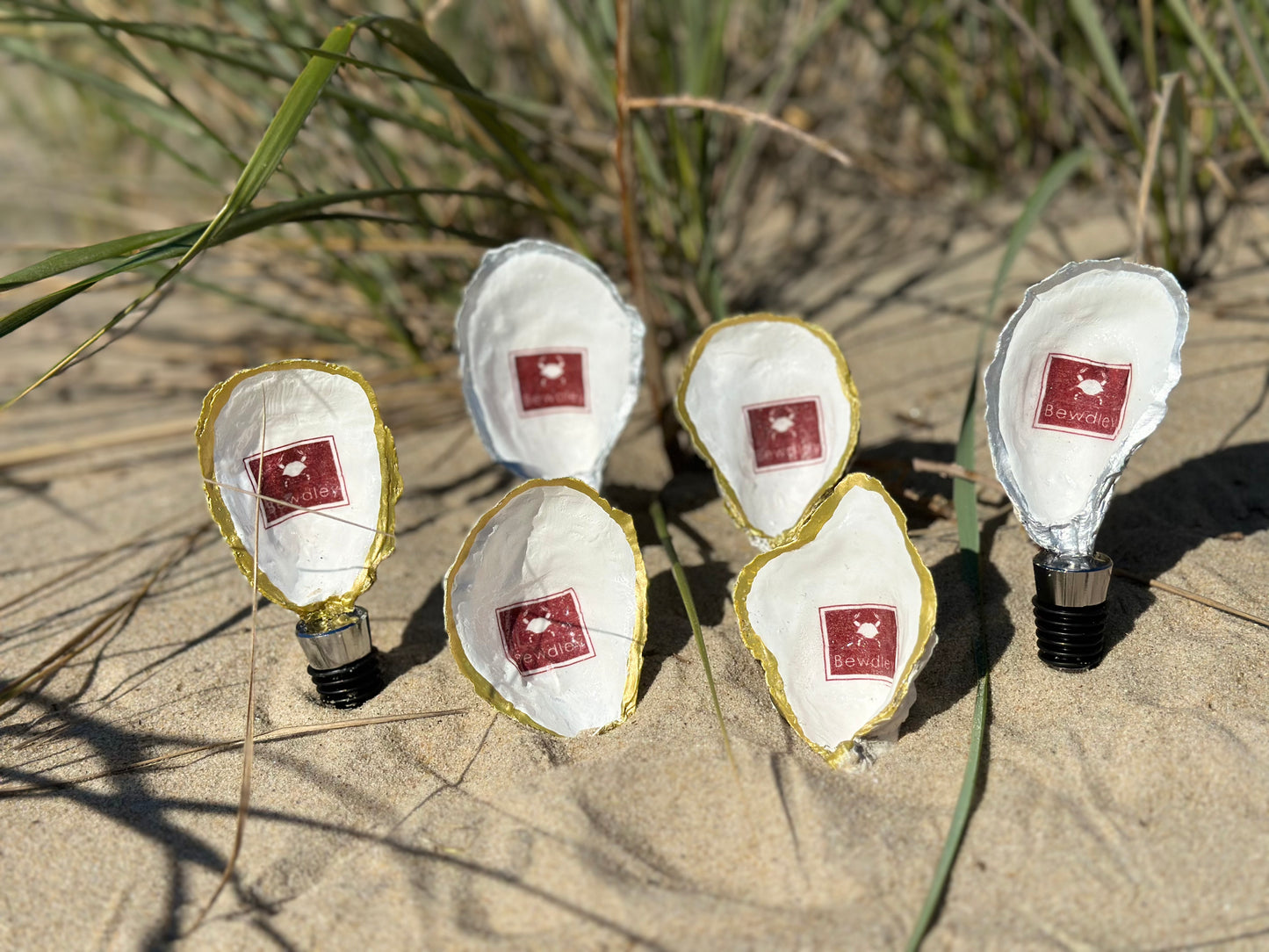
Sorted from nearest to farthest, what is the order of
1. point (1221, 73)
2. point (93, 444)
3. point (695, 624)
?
point (695, 624), point (1221, 73), point (93, 444)

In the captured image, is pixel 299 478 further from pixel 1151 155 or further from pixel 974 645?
pixel 1151 155

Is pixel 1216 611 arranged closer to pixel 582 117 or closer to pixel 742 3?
pixel 582 117

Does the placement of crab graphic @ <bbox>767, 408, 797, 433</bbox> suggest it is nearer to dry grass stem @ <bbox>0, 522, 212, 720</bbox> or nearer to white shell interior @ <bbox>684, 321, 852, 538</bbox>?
white shell interior @ <bbox>684, 321, 852, 538</bbox>

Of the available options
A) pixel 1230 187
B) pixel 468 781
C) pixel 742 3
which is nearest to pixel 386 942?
pixel 468 781

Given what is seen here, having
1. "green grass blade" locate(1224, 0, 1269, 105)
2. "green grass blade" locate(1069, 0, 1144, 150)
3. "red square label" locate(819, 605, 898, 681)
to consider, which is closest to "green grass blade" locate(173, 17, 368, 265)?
"red square label" locate(819, 605, 898, 681)

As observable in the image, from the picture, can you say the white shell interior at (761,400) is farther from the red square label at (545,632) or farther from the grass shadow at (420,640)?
the grass shadow at (420,640)

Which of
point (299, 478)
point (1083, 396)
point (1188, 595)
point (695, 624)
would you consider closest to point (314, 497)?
point (299, 478)
